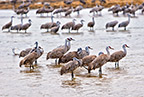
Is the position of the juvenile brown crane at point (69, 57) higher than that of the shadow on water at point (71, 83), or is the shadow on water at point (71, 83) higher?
the juvenile brown crane at point (69, 57)

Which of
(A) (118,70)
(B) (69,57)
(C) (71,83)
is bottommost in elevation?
(C) (71,83)

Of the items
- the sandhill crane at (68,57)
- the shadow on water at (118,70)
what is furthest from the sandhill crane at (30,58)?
the shadow on water at (118,70)

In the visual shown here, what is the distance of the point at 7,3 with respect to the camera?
168 ft

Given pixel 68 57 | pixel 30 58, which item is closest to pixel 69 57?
pixel 68 57

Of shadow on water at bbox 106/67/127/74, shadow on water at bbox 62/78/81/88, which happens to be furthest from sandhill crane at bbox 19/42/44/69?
shadow on water at bbox 106/67/127/74

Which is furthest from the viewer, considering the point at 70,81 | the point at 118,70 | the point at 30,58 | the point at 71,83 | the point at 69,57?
the point at 69,57

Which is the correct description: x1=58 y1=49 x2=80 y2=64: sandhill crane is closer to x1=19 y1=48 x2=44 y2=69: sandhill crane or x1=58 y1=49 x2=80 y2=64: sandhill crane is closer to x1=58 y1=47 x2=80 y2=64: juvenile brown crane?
x1=58 y1=47 x2=80 y2=64: juvenile brown crane

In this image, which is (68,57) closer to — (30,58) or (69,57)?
(69,57)

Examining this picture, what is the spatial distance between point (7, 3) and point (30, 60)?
126 feet

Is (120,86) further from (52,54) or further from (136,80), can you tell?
(52,54)

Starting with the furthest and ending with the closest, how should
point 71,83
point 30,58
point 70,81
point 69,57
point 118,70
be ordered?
point 69,57
point 30,58
point 118,70
point 70,81
point 71,83

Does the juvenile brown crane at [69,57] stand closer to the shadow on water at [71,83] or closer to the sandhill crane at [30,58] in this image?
the sandhill crane at [30,58]

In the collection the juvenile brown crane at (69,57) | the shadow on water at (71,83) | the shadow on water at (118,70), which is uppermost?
the juvenile brown crane at (69,57)

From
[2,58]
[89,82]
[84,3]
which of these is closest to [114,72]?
[89,82]
